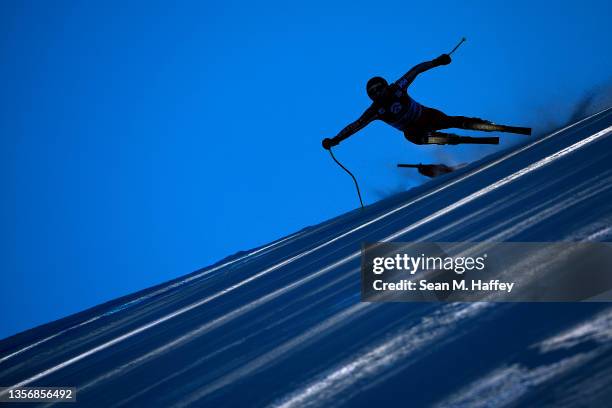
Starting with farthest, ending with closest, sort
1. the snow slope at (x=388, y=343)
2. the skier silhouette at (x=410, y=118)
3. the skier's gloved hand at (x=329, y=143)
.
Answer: the skier silhouette at (x=410, y=118)
the skier's gloved hand at (x=329, y=143)
the snow slope at (x=388, y=343)

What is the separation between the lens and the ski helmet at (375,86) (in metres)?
7.97

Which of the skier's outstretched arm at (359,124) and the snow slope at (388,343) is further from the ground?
the skier's outstretched arm at (359,124)

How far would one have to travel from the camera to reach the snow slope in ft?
4.02

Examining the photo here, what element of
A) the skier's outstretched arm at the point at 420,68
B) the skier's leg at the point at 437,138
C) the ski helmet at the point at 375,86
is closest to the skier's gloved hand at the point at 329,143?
the ski helmet at the point at 375,86

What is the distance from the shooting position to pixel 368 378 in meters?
1.49

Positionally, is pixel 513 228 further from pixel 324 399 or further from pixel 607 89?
pixel 607 89

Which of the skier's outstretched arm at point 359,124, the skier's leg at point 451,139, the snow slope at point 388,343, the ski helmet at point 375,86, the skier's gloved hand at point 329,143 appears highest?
the ski helmet at point 375,86

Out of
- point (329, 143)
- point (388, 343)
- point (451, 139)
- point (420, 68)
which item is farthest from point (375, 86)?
point (388, 343)

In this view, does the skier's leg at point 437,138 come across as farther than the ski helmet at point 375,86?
Yes

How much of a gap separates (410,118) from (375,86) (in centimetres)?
80

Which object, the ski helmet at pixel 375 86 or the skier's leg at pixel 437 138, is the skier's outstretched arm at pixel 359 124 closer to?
the ski helmet at pixel 375 86

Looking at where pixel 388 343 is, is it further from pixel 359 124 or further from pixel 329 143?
pixel 359 124

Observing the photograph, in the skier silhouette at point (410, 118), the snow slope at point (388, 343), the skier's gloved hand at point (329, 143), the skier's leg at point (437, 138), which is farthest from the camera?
the skier's leg at point (437, 138)

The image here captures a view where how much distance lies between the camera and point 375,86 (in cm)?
798
